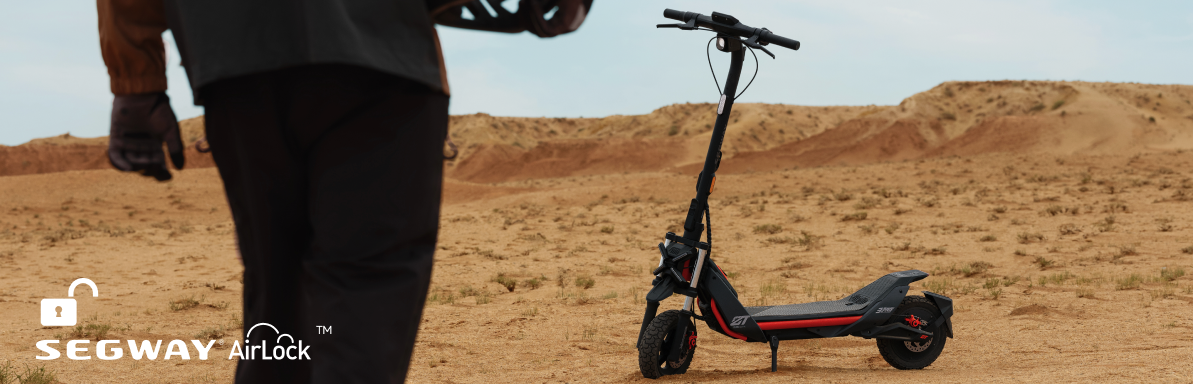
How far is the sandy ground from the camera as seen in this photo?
4445mm

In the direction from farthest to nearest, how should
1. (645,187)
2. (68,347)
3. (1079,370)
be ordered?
1. (645,187)
2. (68,347)
3. (1079,370)

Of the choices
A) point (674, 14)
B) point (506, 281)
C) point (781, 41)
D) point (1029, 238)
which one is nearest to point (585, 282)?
point (506, 281)

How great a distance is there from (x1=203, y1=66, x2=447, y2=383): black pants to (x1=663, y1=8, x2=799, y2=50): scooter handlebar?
9.22ft

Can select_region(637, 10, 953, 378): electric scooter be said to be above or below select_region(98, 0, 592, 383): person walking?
below

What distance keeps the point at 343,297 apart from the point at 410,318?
117 mm

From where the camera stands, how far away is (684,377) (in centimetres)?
407

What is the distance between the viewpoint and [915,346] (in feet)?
14.0

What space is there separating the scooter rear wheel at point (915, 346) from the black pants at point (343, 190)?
11.9ft

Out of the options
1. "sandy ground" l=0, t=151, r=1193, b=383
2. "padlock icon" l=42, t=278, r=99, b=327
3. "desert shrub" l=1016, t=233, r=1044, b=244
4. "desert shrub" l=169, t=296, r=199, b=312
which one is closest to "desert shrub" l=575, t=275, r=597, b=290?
"sandy ground" l=0, t=151, r=1193, b=383

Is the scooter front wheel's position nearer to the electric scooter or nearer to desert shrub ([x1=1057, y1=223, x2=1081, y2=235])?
the electric scooter

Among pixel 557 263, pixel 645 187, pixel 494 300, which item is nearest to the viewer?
pixel 494 300

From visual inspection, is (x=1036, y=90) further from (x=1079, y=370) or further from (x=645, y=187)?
(x=1079, y=370)

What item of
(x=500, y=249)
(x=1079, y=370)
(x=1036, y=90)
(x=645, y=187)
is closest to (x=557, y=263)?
(x=500, y=249)

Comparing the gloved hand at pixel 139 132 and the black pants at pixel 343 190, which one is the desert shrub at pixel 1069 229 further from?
the gloved hand at pixel 139 132
